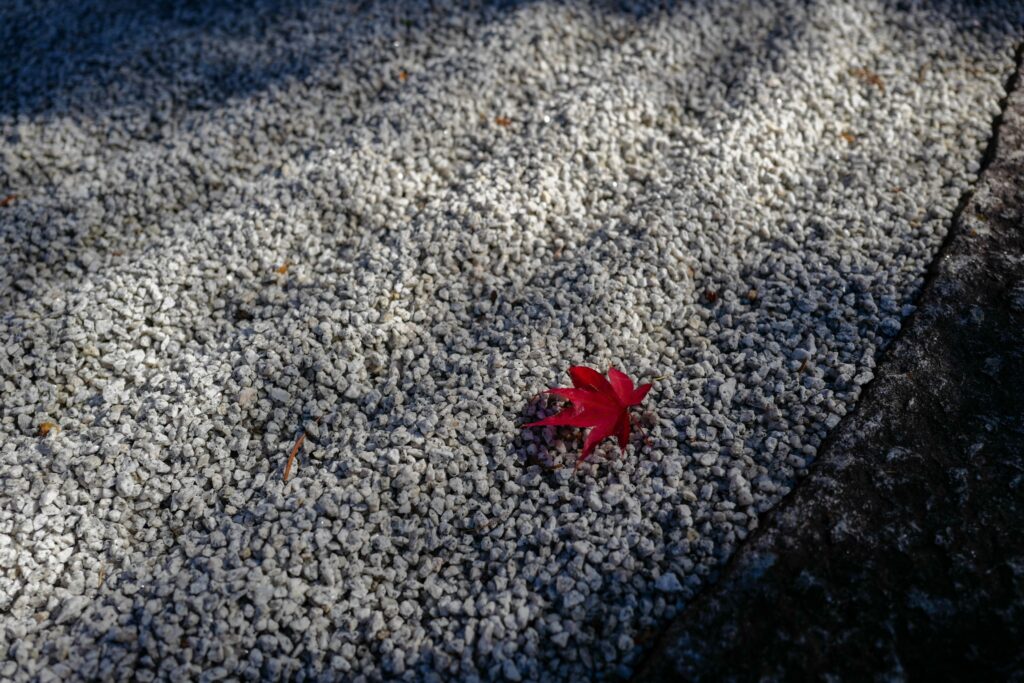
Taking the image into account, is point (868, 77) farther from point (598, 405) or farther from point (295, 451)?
point (295, 451)

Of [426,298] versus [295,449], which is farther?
[426,298]

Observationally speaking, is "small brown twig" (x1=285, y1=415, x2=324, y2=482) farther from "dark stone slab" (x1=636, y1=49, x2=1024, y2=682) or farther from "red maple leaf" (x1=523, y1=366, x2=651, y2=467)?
"dark stone slab" (x1=636, y1=49, x2=1024, y2=682)

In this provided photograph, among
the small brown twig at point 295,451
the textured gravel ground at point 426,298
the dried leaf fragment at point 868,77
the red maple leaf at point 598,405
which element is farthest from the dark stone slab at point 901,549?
the dried leaf fragment at point 868,77

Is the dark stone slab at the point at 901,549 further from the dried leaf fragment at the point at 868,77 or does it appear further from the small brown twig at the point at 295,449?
the dried leaf fragment at the point at 868,77

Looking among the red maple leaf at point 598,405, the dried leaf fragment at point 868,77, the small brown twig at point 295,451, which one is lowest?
the small brown twig at point 295,451

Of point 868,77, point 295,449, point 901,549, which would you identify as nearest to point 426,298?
point 295,449
